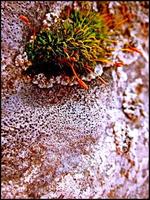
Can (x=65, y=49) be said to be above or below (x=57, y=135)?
above

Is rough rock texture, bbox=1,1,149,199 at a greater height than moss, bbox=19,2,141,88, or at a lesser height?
lesser

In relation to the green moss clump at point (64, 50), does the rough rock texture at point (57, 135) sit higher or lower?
lower

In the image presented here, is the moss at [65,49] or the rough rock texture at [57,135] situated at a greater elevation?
Answer: the moss at [65,49]

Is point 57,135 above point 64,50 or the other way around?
the other way around

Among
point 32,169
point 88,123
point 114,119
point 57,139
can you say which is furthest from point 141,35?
point 32,169

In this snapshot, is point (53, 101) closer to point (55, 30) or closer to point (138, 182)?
point (55, 30)

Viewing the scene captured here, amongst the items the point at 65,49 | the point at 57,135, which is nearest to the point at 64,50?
the point at 65,49

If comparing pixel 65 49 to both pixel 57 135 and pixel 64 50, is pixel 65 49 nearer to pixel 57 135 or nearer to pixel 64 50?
pixel 64 50

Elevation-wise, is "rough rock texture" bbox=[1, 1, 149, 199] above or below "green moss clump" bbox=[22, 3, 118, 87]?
below
